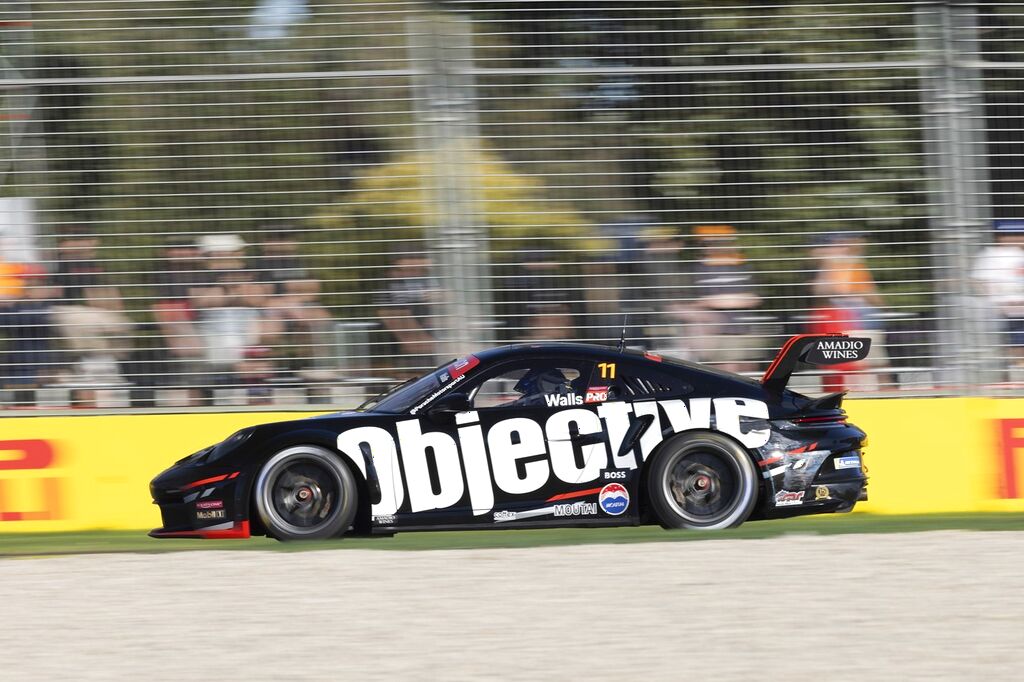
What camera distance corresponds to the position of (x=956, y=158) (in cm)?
866

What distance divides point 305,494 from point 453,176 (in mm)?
2764

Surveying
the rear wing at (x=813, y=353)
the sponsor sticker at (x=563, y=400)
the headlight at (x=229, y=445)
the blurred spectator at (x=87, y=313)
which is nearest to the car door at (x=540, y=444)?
the sponsor sticker at (x=563, y=400)

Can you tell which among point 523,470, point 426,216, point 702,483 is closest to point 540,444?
point 523,470

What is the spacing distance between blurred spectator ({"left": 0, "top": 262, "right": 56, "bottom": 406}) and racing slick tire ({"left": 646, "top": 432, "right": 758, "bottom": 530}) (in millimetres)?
4240

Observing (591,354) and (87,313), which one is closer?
(591,354)

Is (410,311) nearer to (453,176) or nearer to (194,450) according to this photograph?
(453,176)

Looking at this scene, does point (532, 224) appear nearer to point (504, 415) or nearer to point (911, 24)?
point (504, 415)

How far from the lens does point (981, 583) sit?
538cm

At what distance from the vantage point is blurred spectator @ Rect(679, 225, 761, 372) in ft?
27.7

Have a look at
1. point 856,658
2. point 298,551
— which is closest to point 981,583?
point 856,658

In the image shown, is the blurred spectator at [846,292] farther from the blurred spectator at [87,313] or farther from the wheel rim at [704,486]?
the blurred spectator at [87,313]

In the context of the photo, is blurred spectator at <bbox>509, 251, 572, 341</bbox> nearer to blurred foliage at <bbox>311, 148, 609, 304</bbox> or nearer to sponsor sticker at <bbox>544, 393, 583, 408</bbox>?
blurred foliage at <bbox>311, 148, 609, 304</bbox>

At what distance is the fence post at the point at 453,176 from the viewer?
28.0 ft

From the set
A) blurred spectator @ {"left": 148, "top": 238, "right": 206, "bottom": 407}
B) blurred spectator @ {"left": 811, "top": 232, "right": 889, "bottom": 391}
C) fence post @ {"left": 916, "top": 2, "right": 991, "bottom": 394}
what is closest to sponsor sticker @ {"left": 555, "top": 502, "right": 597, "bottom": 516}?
blurred spectator @ {"left": 811, "top": 232, "right": 889, "bottom": 391}
